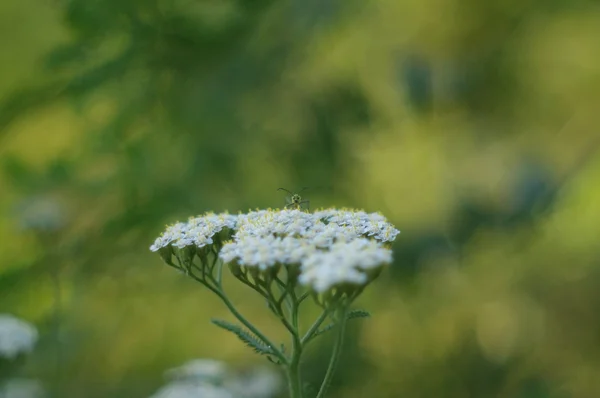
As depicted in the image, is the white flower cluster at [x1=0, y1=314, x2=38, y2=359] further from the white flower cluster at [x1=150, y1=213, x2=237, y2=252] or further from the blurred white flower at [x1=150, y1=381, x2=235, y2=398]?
the white flower cluster at [x1=150, y1=213, x2=237, y2=252]

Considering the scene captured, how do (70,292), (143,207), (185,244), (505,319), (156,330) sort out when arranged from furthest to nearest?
(505,319) < (156,330) < (70,292) < (143,207) < (185,244)

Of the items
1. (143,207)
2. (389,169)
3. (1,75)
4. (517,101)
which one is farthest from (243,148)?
(1,75)

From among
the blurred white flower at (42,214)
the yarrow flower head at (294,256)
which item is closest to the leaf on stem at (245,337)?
the yarrow flower head at (294,256)

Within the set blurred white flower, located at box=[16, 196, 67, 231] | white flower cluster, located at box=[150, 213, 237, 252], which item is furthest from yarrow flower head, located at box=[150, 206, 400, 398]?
blurred white flower, located at box=[16, 196, 67, 231]

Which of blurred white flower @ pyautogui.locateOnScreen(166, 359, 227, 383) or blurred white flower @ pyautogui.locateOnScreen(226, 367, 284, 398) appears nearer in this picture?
blurred white flower @ pyautogui.locateOnScreen(166, 359, 227, 383)

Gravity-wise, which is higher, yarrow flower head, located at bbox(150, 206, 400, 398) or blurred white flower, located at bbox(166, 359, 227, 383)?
blurred white flower, located at bbox(166, 359, 227, 383)

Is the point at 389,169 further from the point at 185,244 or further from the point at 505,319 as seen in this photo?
the point at 185,244

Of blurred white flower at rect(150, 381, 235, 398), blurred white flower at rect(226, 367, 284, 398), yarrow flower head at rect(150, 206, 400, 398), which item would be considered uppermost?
blurred white flower at rect(226, 367, 284, 398)
